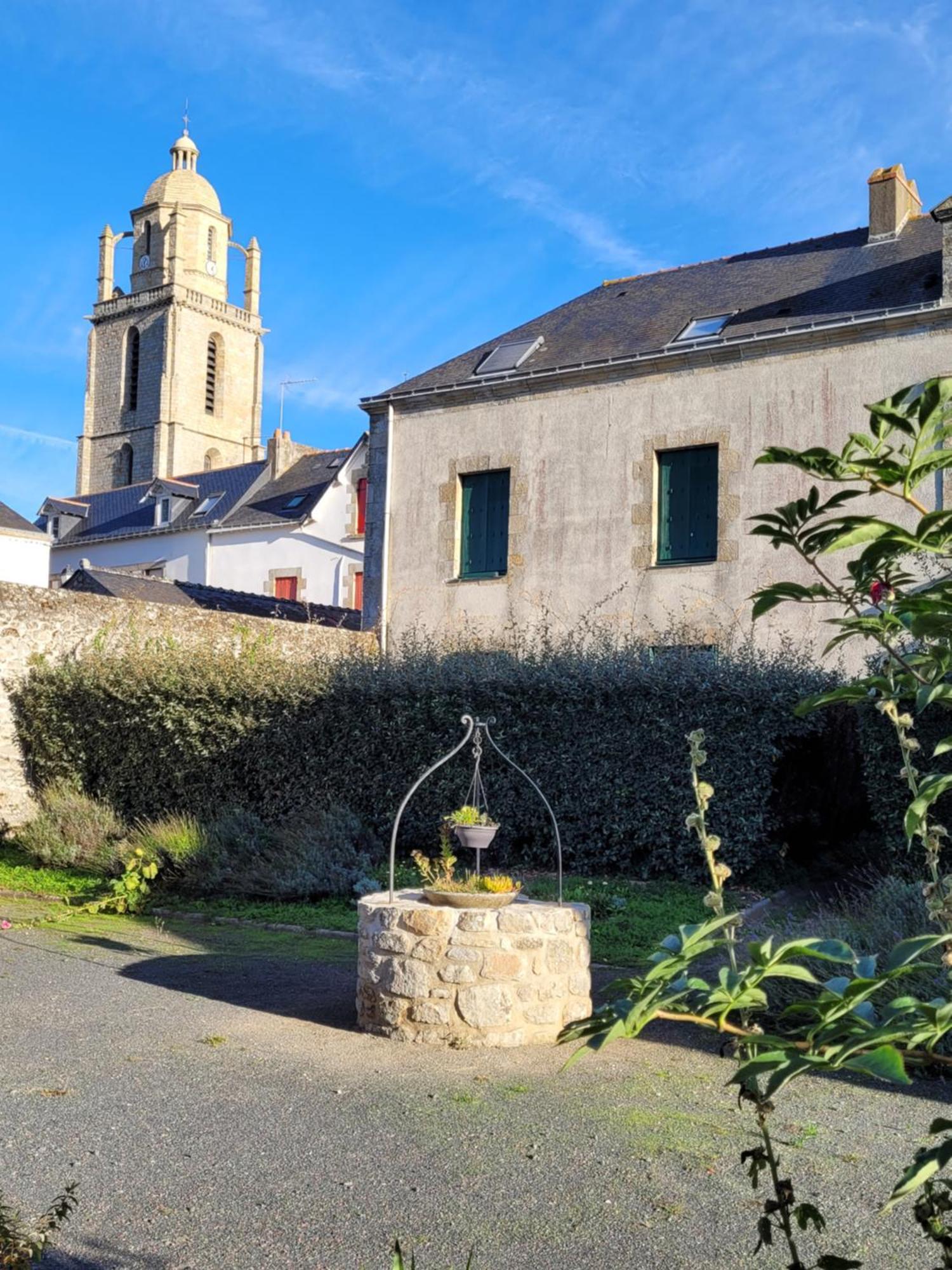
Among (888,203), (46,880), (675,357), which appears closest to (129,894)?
(46,880)

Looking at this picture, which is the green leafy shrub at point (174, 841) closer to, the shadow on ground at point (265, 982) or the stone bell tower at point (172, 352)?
the shadow on ground at point (265, 982)

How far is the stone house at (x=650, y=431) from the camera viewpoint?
562 inches

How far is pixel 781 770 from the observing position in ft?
36.7

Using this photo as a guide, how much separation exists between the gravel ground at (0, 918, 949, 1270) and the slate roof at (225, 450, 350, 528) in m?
26.4

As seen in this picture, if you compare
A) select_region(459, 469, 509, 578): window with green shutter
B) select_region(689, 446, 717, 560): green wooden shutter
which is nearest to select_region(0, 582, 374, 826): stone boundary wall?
select_region(459, 469, 509, 578): window with green shutter

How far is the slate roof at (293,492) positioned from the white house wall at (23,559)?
5.16 m

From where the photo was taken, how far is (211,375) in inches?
2685

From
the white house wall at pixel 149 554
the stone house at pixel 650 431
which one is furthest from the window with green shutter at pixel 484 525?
the white house wall at pixel 149 554

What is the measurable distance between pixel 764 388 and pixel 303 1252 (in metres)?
12.9

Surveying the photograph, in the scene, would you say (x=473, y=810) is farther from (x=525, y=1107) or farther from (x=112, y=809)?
(x=112, y=809)

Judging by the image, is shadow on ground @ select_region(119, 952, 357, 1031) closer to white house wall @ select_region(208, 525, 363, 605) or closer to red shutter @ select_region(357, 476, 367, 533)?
white house wall @ select_region(208, 525, 363, 605)

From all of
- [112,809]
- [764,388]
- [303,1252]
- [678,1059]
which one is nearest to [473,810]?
[678,1059]

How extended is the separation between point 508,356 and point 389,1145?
13956 millimetres

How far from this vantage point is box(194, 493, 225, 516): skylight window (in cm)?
3644
